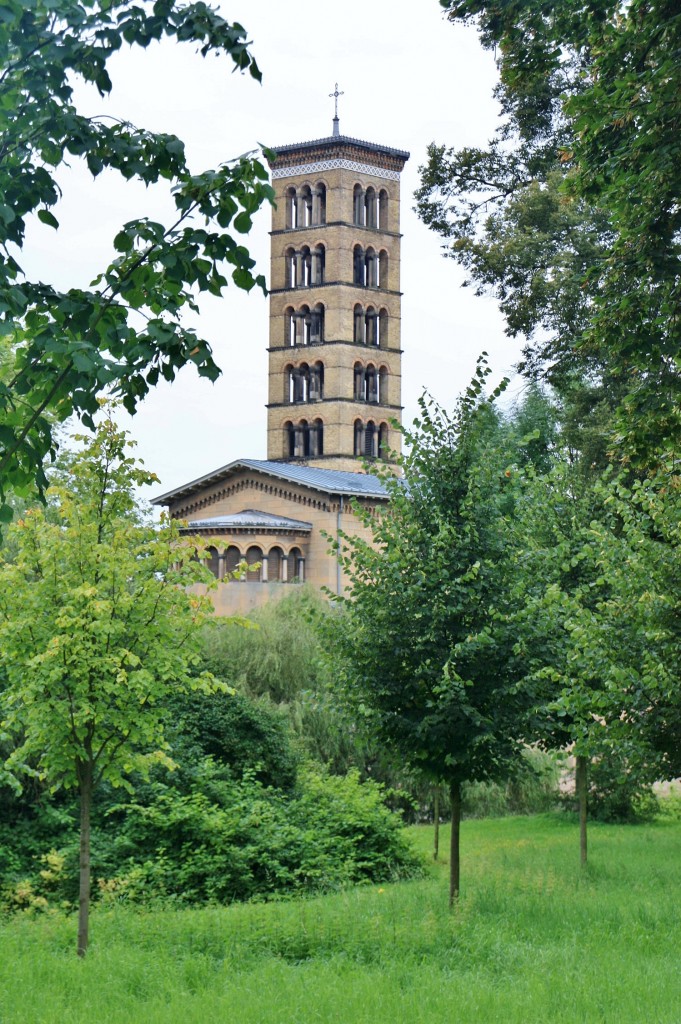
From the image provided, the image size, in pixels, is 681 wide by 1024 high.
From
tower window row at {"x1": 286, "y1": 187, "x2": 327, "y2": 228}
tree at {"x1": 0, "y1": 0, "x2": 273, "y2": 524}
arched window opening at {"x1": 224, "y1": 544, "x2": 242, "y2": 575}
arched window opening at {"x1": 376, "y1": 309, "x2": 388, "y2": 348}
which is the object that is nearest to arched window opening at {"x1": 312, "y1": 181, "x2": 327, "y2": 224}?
tower window row at {"x1": 286, "y1": 187, "x2": 327, "y2": 228}

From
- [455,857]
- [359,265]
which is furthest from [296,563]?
[455,857]

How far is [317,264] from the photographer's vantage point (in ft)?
271

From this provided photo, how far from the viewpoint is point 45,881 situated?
17.0 meters

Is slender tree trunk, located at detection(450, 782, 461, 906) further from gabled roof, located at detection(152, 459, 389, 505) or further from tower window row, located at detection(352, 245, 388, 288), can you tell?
tower window row, located at detection(352, 245, 388, 288)

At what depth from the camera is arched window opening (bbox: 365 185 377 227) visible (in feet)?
273

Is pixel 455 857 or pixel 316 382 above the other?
pixel 316 382

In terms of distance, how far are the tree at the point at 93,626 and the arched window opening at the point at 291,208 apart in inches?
2829

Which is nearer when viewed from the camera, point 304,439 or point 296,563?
point 296,563

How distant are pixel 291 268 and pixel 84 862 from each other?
2882 inches

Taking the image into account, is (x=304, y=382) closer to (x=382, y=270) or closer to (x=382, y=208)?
(x=382, y=270)

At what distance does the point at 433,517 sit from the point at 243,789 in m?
6.63

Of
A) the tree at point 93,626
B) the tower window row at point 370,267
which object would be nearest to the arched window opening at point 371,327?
the tower window row at point 370,267

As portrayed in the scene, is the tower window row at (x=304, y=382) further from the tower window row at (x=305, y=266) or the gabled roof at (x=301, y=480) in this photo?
the gabled roof at (x=301, y=480)

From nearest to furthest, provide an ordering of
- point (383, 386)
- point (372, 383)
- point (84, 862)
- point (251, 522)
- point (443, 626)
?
point (84, 862) < point (443, 626) < point (251, 522) < point (372, 383) < point (383, 386)
